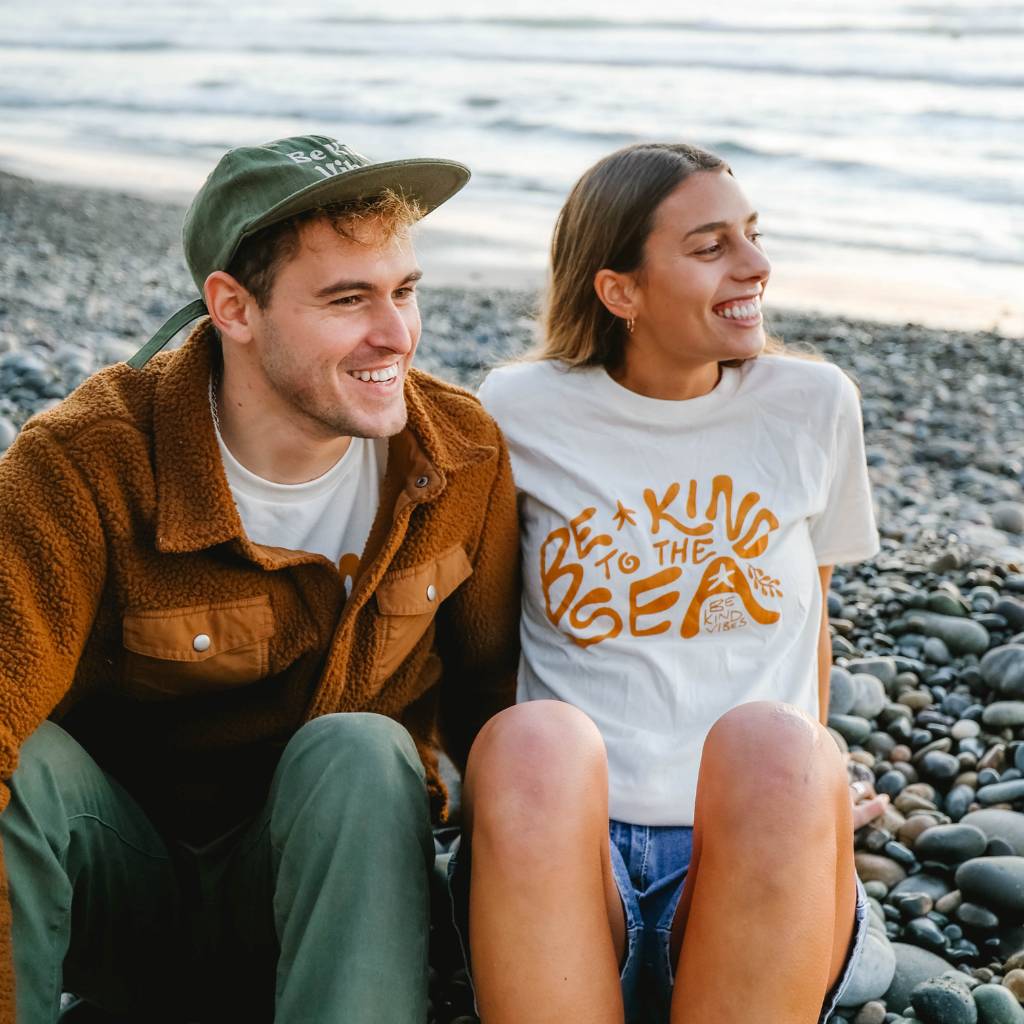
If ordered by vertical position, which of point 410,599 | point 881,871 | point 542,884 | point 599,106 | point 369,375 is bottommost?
point 881,871

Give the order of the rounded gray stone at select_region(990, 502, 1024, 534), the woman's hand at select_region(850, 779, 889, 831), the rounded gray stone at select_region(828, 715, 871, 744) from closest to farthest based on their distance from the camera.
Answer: the woman's hand at select_region(850, 779, 889, 831) → the rounded gray stone at select_region(828, 715, 871, 744) → the rounded gray stone at select_region(990, 502, 1024, 534)

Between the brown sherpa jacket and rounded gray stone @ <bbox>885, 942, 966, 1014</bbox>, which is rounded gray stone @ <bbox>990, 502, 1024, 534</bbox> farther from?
the brown sherpa jacket

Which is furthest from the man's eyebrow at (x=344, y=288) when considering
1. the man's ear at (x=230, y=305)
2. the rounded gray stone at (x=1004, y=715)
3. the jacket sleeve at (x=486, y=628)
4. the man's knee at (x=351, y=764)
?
the rounded gray stone at (x=1004, y=715)

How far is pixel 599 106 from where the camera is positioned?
15.7 meters

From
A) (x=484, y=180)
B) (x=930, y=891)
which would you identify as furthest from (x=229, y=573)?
(x=484, y=180)

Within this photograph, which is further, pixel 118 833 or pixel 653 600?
pixel 653 600

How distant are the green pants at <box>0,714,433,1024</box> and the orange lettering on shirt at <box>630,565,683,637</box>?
60cm

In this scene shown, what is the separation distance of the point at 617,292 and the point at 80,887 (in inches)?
65.9

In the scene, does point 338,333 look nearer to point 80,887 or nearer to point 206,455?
point 206,455

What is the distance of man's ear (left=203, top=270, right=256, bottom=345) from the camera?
8.16 ft

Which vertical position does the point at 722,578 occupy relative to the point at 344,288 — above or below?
below

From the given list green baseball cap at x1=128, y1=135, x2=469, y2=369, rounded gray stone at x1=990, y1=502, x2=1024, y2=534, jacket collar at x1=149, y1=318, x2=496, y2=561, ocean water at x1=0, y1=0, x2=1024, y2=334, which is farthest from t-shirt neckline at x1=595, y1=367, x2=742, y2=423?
ocean water at x1=0, y1=0, x2=1024, y2=334

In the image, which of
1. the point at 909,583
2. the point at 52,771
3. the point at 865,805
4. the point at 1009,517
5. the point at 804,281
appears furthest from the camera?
the point at 804,281

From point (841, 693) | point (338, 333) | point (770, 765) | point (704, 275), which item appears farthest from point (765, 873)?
point (841, 693)
